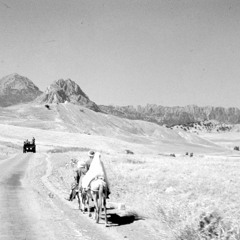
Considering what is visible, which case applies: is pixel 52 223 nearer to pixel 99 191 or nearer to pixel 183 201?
pixel 99 191

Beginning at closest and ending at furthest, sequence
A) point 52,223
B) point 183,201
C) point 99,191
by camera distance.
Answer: point 99,191 → point 52,223 → point 183,201

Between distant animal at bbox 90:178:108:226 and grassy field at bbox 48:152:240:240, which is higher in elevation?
distant animal at bbox 90:178:108:226

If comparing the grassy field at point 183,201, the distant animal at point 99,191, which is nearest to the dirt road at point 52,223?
the distant animal at point 99,191

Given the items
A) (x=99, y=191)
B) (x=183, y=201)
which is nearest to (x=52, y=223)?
(x=99, y=191)

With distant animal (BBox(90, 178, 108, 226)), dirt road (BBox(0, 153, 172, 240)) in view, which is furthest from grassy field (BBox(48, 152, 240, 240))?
distant animal (BBox(90, 178, 108, 226))

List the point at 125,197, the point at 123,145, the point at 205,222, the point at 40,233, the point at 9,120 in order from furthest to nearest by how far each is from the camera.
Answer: the point at 9,120 < the point at 123,145 < the point at 125,197 < the point at 40,233 < the point at 205,222

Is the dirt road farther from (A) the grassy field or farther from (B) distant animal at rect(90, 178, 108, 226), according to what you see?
(A) the grassy field

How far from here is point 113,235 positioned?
12180mm

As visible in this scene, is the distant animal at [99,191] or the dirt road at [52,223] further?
the distant animal at [99,191]

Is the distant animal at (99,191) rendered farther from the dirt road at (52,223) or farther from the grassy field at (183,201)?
the grassy field at (183,201)

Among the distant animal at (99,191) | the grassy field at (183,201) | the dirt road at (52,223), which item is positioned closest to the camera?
the grassy field at (183,201)

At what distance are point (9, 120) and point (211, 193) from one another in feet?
610

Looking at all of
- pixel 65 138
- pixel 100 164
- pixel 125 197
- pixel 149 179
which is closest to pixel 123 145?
pixel 65 138

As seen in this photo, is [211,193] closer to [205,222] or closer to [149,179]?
[149,179]
